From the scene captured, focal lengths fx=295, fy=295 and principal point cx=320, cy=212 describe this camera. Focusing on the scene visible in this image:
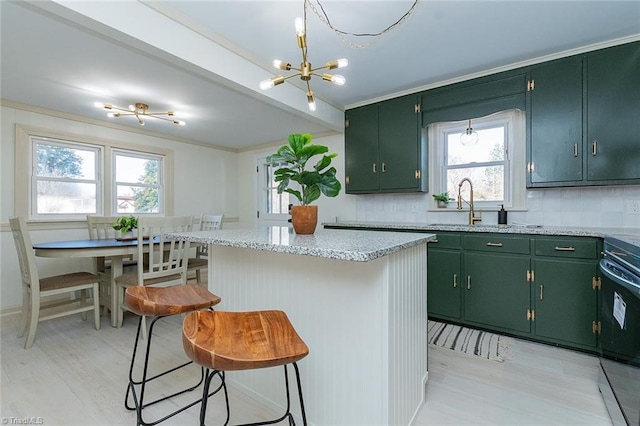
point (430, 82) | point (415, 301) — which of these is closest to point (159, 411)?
point (415, 301)

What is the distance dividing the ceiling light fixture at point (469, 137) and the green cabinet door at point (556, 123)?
58 centimetres

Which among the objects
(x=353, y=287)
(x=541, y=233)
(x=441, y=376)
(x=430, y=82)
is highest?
(x=430, y=82)

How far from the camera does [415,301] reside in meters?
1.58

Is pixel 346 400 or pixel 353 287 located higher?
pixel 353 287

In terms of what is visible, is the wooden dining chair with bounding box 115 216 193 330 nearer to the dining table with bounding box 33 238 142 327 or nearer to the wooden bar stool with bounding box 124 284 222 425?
the dining table with bounding box 33 238 142 327

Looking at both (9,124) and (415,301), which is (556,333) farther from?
(9,124)

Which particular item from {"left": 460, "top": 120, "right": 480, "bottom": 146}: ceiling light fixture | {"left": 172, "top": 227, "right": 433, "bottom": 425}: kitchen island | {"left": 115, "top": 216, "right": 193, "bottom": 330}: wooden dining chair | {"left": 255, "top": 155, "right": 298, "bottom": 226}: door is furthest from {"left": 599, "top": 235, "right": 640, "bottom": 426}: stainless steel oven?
{"left": 255, "top": 155, "right": 298, "bottom": 226}: door

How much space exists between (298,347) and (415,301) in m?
0.84

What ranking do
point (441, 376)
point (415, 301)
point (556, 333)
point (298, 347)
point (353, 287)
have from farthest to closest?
point (556, 333) < point (441, 376) < point (415, 301) < point (353, 287) < point (298, 347)

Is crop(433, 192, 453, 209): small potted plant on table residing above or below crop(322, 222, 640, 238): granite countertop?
above

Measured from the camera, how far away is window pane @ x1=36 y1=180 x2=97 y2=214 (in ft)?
11.5

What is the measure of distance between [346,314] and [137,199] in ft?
13.7

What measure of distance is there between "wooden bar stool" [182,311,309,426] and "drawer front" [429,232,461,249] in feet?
6.77

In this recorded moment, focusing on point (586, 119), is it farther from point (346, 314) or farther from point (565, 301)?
point (346, 314)
